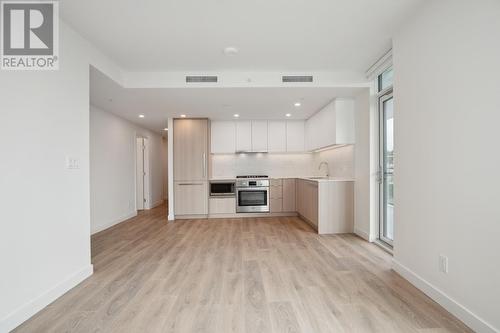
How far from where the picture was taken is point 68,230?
226 centimetres

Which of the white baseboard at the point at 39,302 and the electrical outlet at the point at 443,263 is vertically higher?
the electrical outlet at the point at 443,263

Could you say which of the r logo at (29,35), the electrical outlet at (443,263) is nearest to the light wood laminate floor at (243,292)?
the electrical outlet at (443,263)

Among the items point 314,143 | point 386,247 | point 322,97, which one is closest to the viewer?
point 386,247

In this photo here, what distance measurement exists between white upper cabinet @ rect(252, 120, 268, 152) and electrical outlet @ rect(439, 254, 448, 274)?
167 inches

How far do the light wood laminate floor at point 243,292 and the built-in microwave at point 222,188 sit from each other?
74.1 inches

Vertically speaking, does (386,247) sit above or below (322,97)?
below

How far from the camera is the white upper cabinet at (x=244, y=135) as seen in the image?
5.80m

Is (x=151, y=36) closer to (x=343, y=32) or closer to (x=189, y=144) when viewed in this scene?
(x=343, y=32)

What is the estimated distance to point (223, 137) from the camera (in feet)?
19.0

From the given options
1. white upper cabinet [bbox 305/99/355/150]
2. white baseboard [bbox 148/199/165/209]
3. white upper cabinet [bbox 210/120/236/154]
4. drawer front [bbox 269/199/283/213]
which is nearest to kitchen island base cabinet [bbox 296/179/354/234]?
white upper cabinet [bbox 305/99/355/150]

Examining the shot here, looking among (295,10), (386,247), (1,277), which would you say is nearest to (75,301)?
(1,277)

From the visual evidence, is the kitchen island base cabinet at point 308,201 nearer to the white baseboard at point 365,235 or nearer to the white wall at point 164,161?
the white baseboard at point 365,235

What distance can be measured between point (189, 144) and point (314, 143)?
2.80 metres

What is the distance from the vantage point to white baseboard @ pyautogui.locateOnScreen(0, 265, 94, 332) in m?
1.67
